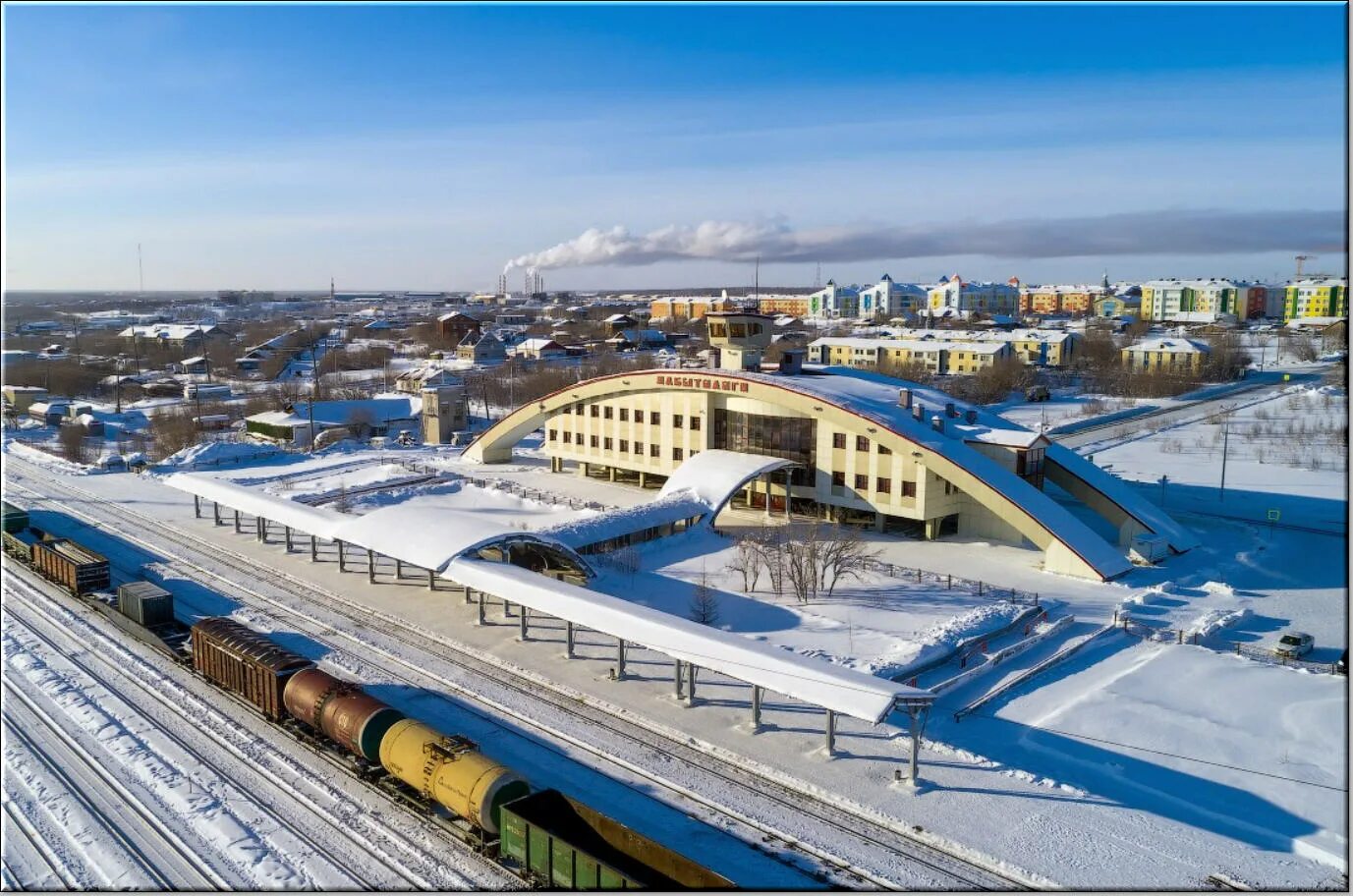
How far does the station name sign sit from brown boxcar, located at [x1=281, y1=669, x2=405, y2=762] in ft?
82.9

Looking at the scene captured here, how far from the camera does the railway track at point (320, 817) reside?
1688 centimetres

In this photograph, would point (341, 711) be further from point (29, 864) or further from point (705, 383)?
point (705, 383)

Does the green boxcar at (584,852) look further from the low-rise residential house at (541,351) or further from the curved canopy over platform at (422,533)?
the low-rise residential house at (541,351)

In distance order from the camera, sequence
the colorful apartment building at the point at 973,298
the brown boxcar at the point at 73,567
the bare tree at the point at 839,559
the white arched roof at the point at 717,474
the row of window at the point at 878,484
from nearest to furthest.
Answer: the bare tree at the point at 839,559 < the brown boxcar at the point at 73,567 < the row of window at the point at 878,484 < the white arched roof at the point at 717,474 < the colorful apartment building at the point at 973,298

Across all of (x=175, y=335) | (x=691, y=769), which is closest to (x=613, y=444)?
(x=691, y=769)

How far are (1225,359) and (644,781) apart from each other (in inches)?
3615

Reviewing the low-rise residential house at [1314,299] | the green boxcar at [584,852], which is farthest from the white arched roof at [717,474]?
the low-rise residential house at [1314,299]

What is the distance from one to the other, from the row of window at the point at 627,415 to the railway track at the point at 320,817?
25.9 m

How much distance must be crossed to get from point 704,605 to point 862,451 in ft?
46.8

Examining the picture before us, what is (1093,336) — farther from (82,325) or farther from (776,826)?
(82,325)

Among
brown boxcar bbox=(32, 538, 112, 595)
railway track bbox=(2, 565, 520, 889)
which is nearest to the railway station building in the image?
brown boxcar bbox=(32, 538, 112, 595)

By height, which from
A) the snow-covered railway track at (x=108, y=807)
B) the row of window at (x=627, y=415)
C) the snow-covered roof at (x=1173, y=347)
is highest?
the snow-covered roof at (x=1173, y=347)

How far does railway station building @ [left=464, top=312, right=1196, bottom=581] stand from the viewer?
36.0 meters

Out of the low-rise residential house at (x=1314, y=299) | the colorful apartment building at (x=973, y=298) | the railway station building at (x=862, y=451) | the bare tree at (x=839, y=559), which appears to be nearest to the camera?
the bare tree at (x=839, y=559)
